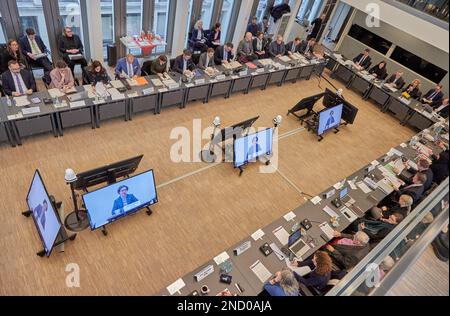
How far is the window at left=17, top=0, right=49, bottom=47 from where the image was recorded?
22.7 ft

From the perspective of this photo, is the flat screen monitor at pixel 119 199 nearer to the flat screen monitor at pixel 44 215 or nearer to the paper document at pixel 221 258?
the flat screen monitor at pixel 44 215

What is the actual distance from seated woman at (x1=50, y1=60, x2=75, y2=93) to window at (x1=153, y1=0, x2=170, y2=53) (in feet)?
13.3

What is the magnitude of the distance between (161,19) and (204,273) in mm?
8367

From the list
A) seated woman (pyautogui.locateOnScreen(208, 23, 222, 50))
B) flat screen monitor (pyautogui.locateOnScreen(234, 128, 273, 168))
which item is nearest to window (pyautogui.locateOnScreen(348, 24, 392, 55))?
seated woman (pyautogui.locateOnScreen(208, 23, 222, 50))

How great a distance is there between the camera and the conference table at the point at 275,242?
12.0 ft

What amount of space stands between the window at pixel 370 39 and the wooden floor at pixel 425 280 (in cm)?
1231

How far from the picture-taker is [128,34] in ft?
29.5

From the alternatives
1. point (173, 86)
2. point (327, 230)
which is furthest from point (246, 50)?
point (327, 230)

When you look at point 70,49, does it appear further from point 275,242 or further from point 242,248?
point 275,242

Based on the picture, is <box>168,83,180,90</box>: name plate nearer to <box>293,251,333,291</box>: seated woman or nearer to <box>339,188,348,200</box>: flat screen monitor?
<box>339,188,348,200</box>: flat screen monitor

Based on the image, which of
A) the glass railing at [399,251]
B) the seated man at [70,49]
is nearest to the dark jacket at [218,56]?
the seated man at [70,49]

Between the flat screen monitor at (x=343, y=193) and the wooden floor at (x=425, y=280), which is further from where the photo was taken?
the flat screen monitor at (x=343, y=193)

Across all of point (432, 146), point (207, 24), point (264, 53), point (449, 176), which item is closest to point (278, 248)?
point (449, 176)

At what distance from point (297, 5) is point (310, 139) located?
6922 millimetres
